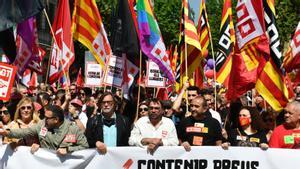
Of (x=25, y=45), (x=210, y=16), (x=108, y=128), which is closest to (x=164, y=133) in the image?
(x=108, y=128)

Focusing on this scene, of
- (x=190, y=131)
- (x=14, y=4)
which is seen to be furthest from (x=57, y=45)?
(x=190, y=131)

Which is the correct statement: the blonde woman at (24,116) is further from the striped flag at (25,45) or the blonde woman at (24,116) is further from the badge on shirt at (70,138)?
the striped flag at (25,45)

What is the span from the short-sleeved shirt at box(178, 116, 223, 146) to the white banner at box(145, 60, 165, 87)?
4.71m

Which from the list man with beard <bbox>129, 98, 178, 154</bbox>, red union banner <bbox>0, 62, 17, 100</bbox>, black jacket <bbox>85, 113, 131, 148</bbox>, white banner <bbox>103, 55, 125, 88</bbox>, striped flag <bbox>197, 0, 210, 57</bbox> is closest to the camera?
man with beard <bbox>129, 98, 178, 154</bbox>

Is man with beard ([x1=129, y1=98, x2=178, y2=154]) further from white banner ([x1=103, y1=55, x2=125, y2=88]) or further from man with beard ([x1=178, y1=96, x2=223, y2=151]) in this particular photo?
white banner ([x1=103, y1=55, x2=125, y2=88])

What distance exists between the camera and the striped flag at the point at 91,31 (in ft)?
43.2

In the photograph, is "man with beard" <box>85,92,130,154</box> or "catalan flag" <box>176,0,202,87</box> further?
"catalan flag" <box>176,0,202,87</box>

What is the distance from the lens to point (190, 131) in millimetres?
9172

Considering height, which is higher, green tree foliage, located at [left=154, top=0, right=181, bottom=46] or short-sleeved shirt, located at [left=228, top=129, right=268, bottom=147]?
green tree foliage, located at [left=154, top=0, right=181, bottom=46]

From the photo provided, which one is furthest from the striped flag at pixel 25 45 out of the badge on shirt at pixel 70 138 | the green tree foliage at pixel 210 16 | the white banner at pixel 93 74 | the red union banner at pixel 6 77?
the green tree foliage at pixel 210 16

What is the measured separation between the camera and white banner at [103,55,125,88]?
12461 millimetres

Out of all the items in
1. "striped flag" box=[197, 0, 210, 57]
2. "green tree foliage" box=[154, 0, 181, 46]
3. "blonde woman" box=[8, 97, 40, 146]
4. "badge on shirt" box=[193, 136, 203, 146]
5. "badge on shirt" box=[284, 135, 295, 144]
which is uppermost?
"green tree foliage" box=[154, 0, 181, 46]

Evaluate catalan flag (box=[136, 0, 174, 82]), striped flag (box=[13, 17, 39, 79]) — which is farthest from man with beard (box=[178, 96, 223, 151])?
striped flag (box=[13, 17, 39, 79])

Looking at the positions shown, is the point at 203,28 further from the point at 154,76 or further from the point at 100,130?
the point at 100,130
